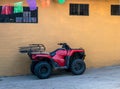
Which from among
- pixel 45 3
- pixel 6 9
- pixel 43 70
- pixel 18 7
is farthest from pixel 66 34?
pixel 6 9

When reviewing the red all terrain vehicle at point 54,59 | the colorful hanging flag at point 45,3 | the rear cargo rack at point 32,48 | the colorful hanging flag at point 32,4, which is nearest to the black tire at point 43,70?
the red all terrain vehicle at point 54,59

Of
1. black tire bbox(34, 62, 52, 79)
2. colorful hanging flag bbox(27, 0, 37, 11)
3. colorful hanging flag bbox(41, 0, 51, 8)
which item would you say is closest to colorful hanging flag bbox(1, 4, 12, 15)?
colorful hanging flag bbox(27, 0, 37, 11)

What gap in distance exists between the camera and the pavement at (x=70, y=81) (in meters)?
10.9

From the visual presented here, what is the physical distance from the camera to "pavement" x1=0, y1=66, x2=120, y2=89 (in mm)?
10852

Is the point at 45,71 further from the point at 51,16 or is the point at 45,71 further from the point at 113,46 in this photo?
the point at 113,46

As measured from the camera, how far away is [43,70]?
12.5 m

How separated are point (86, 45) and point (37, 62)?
8.14 feet

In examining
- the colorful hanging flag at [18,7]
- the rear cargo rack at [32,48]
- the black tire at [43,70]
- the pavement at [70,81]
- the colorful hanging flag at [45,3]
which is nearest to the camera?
the pavement at [70,81]

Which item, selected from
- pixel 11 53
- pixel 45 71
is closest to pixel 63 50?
pixel 45 71

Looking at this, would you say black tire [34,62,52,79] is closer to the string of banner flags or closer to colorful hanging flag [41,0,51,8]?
the string of banner flags

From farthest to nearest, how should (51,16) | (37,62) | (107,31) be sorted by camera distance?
1. (107,31)
2. (51,16)
3. (37,62)

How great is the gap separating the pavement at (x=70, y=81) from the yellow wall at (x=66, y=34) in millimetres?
604

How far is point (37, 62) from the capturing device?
41.0 ft

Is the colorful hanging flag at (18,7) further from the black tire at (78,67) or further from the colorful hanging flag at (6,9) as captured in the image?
the black tire at (78,67)
